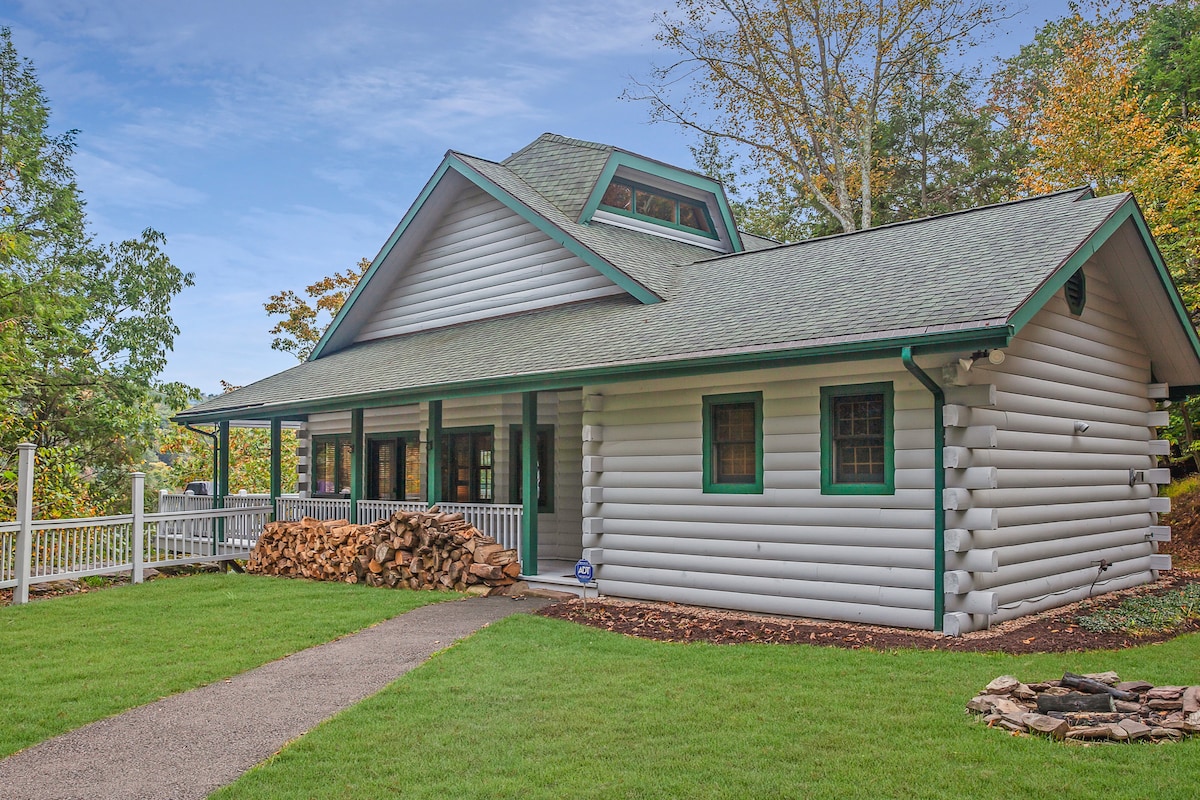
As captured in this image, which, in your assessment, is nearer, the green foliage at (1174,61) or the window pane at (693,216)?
the window pane at (693,216)

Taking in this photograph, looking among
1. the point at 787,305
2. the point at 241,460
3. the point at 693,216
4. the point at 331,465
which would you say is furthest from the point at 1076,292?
the point at 241,460

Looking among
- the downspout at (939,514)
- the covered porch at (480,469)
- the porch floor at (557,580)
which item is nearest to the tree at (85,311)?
the covered porch at (480,469)

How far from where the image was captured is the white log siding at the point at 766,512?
984 centimetres

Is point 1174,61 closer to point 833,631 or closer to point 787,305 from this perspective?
point 787,305

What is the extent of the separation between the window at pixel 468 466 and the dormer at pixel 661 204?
426 centimetres

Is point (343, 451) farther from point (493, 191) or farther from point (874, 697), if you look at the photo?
point (874, 697)

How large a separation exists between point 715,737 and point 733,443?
5462 mm

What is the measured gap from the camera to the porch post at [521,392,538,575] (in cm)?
1378

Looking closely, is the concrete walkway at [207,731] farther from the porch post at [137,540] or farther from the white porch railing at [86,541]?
the porch post at [137,540]

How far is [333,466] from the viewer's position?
2075 centimetres

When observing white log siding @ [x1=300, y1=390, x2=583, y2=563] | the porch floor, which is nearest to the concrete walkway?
the porch floor

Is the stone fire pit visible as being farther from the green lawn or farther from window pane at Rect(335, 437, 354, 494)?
window pane at Rect(335, 437, 354, 494)

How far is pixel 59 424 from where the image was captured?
2392 cm

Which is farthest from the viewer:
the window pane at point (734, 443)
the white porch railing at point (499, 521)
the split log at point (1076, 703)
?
the white porch railing at point (499, 521)
